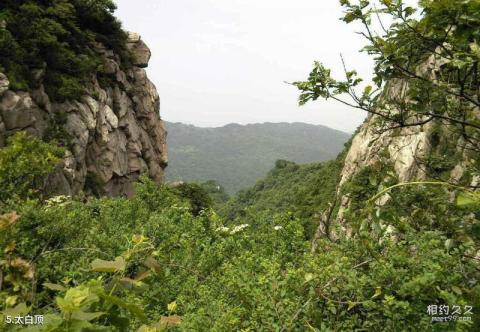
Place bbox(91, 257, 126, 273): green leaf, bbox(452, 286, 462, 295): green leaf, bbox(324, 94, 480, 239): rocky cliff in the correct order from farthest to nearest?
bbox(324, 94, 480, 239): rocky cliff
bbox(452, 286, 462, 295): green leaf
bbox(91, 257, 126, 273): green leaf

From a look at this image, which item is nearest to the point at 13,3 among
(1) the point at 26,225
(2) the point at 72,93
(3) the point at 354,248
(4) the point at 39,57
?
(4) the point at 39,57

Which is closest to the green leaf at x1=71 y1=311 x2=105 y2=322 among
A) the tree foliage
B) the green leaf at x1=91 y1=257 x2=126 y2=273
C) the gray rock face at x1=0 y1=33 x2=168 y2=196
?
the green leaf at x1=91 y1=257 x2=126 y2=273

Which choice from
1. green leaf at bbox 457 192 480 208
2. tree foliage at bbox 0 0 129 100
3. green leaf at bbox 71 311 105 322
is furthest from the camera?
tree foliage at bbox 0 0 129 100

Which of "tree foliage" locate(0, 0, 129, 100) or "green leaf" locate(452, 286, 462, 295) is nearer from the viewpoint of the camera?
"green leaf" locate(452, 286, 462, 295)

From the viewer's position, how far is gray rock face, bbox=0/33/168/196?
2395 centimetres

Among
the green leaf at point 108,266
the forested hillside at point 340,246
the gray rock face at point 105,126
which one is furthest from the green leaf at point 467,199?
the gray rock face at point 105,126

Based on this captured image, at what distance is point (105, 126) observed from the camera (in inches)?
1280

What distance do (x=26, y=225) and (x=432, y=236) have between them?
264 inches

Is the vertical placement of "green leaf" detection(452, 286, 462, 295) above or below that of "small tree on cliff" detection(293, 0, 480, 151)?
below

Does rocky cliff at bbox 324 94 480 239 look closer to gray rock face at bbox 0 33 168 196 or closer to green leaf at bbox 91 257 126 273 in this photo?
green leaf at bbox 91 257 126 273

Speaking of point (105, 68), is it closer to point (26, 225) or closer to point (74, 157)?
point (74, 157)

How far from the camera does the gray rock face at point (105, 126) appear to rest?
78.6 ft

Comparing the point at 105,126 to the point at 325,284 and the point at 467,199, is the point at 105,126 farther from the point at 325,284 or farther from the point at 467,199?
the point at 467,199

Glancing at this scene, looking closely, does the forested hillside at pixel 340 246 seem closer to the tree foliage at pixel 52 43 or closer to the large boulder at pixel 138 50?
the tree foliage at pixel 52 43
